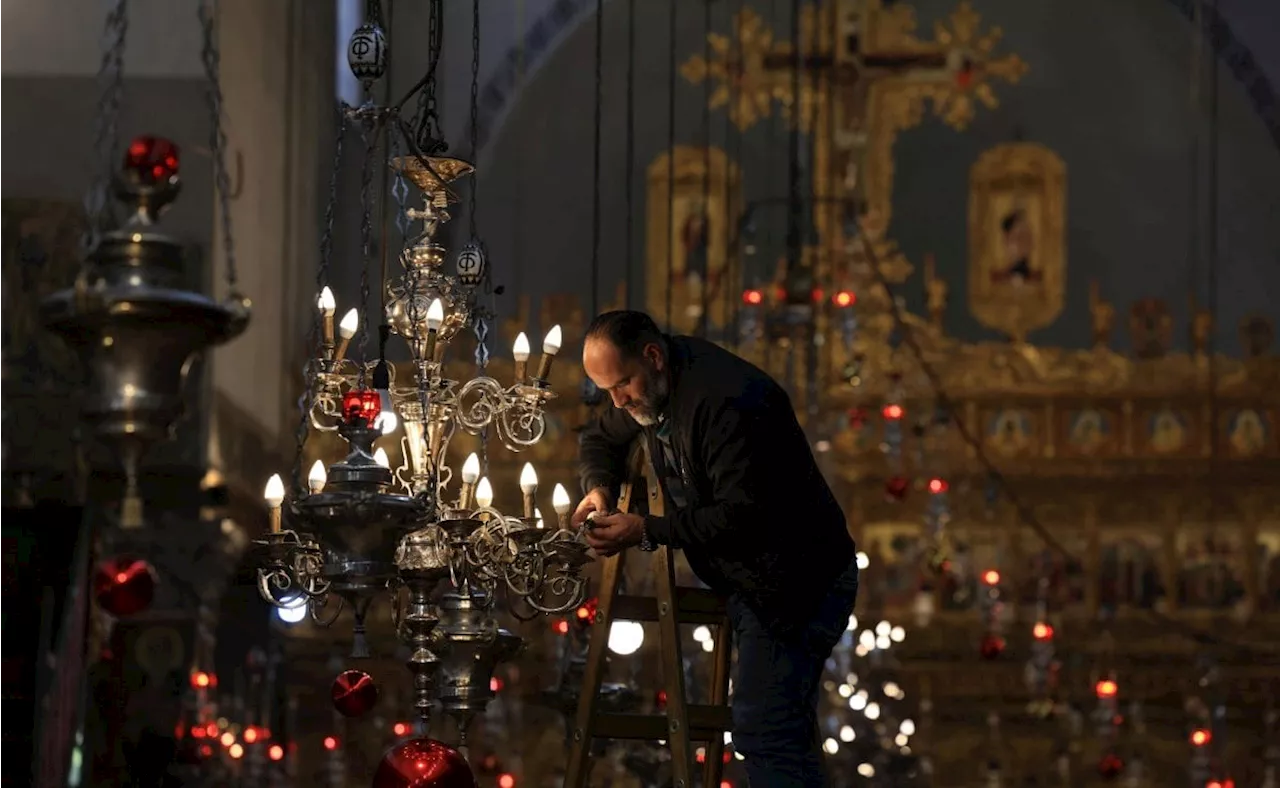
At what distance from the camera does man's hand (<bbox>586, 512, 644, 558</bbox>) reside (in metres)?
5.40

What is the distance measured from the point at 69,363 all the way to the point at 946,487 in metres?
6.40

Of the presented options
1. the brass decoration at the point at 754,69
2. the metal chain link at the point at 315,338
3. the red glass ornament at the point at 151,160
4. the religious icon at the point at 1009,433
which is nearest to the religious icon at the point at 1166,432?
the religious icon at the point at 1009,433

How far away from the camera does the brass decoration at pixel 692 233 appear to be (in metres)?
15.8

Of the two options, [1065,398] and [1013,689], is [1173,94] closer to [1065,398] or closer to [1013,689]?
[1065,398]

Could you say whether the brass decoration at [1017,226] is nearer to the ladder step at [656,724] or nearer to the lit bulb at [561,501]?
the ladder step at [656,724]

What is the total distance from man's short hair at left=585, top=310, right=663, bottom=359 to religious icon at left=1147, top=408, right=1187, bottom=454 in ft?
34.1

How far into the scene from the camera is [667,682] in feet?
19.2

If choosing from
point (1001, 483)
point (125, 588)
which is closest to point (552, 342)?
point (125, 588)

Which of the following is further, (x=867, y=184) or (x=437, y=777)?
(x=867, y=184)

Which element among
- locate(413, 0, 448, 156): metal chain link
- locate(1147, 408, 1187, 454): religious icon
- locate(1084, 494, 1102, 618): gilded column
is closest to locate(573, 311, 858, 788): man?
locate(413, 0, 448, 156): metal chain link

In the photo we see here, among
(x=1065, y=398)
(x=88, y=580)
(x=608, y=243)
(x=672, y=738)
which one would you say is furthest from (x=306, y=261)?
(x=672, y=738)

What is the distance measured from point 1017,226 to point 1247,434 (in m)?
2.20

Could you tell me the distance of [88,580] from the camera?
8242 mm

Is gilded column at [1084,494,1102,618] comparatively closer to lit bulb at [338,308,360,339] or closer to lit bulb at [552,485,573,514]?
lit bulb at [552,485,573,514]
